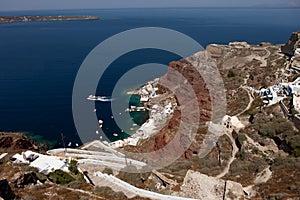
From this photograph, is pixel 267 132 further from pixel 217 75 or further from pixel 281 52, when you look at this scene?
pixel 281 52

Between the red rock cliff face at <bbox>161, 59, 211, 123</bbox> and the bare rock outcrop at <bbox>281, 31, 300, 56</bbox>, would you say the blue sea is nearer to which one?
the red rock cliff face at <bbox>161, 59, 211, 123</bbox>

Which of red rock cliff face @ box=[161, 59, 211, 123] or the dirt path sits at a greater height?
the dirt path

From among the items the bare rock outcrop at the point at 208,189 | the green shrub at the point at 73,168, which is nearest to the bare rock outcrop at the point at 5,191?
the green shrub at the point at 73,168

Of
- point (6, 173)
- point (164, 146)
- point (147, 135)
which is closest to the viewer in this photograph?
point (6, 173)

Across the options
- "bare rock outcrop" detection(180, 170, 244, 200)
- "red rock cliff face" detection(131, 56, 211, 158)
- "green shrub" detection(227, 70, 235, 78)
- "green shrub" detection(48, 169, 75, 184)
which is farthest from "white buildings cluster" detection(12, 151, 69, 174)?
"green shrub" detection(227, 70, 235, 78)

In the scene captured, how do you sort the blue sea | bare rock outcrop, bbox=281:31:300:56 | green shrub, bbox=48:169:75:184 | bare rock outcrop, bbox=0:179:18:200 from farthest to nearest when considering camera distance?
1. the blue sea
2. bare rock outcrop, bbox=281:31:300:56
3. green shrub, bbox=48:169:75:184
4. bare rock outcrop, bbox=0:179:18:200

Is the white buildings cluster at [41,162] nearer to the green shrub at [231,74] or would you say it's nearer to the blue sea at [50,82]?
the blue sea at [50,82]

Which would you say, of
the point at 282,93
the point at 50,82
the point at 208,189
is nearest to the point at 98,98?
the point at 50,82

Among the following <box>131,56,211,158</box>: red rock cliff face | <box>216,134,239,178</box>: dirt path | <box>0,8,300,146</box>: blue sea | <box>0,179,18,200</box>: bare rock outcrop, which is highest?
<box>0,179,18,200</box>: bare rock outcrop

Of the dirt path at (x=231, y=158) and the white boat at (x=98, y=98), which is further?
the white boat at (x=98, y=98)

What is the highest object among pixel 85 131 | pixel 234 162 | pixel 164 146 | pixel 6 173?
pixel 6 173

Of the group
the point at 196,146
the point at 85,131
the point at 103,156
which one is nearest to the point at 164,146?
the point at 196,146
